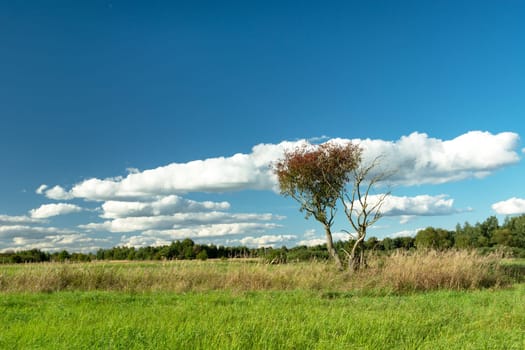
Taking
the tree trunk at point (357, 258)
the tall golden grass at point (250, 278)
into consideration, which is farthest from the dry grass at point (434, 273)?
the tree trunk at point (357, 258)

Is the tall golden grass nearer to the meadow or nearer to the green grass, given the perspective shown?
the meadow

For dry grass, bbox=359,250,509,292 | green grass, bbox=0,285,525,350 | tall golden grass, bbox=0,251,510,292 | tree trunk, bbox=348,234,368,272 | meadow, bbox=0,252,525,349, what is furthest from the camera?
tree trunk, bbox=348,234,368,272

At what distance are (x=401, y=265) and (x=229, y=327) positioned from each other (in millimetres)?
11175

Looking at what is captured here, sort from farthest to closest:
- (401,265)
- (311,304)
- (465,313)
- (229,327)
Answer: (401,265) < (311,304) < (465,313) < (229,327)

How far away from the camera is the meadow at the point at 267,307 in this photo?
7.46 m

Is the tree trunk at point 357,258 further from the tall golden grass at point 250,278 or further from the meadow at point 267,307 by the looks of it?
the tall golden grass at point 250,278

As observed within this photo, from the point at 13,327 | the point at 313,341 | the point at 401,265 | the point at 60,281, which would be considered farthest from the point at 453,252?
the point at 13,327

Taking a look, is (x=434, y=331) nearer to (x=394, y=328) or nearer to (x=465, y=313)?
(x=394, y=328)

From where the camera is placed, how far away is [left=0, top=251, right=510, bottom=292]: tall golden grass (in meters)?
16.0

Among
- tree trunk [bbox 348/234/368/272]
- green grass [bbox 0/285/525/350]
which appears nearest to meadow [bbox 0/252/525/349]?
green grass [bbox 0/285/525/350]

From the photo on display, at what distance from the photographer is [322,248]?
42906 mm

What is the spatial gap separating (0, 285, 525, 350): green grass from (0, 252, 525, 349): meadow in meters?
0.03

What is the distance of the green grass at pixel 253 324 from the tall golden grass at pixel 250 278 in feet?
10.4

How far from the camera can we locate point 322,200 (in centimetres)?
2541
